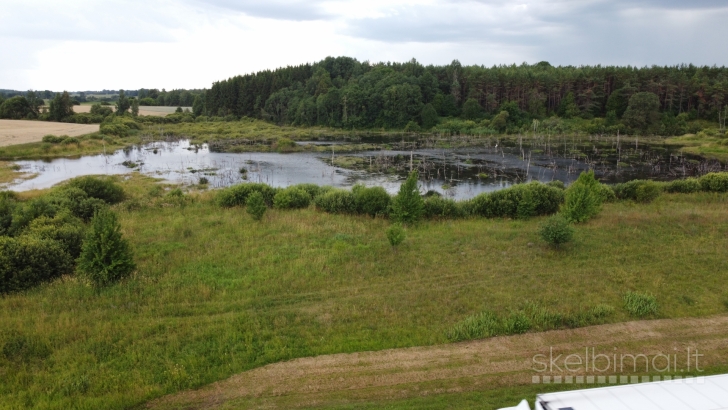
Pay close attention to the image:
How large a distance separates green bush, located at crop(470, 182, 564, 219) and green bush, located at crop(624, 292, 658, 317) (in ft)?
32.5

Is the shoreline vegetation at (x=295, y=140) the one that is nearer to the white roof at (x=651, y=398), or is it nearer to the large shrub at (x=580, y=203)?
the large shrub at (x=580, y=203)

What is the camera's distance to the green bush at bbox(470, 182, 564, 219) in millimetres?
24078

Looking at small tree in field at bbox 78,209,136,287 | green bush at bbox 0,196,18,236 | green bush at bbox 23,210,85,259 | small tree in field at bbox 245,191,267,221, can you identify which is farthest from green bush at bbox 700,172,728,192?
green bush at bbox 0,196,18,236

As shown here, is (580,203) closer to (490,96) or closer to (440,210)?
(440,210)

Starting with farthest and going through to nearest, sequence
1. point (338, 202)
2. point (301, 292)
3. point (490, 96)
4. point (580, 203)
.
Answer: point (490, 96)
point (338, 202)
point (580, 203)
point (301, 292)

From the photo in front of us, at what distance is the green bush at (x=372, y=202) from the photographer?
24.7m

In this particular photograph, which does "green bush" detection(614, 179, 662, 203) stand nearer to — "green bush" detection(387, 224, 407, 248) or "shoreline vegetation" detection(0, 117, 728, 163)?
"green bush" detection(387, 224, 407, 248)

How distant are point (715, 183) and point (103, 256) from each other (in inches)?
1360

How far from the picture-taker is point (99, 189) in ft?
93.0

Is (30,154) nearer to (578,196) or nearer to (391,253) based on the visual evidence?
(391,253)

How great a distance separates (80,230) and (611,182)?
40093mm

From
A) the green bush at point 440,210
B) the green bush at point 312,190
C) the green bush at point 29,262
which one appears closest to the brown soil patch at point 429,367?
the green bush at point 29,262

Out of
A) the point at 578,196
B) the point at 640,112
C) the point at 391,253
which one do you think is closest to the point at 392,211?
the point at 391,253

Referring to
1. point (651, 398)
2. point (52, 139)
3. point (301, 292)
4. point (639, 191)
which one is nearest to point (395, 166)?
point (639, 191)
